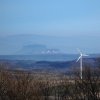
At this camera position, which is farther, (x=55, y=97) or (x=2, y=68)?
(x=55, y=97)

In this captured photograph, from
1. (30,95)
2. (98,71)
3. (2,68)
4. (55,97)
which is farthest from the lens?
(55,97)

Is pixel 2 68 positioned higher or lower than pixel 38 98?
higher

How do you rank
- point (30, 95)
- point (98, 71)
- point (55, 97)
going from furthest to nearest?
1. point (55, 97)
2. point (98, 71)
3. point (30, 95)

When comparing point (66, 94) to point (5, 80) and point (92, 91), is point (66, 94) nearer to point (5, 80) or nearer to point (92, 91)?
point (92, 91)

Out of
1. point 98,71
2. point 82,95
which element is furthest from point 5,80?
point 98,71

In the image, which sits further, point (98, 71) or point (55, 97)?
point (55, 97)

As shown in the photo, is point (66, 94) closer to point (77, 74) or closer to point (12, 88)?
point (77, 74)

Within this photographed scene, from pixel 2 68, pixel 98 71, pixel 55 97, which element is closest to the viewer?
pixel 2 68

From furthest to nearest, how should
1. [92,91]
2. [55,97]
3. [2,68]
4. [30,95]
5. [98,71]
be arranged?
[55,97]
[98,71]
[92,91]
[2,68]
[30,95]

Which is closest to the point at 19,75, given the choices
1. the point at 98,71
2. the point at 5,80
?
the point at 5,80
